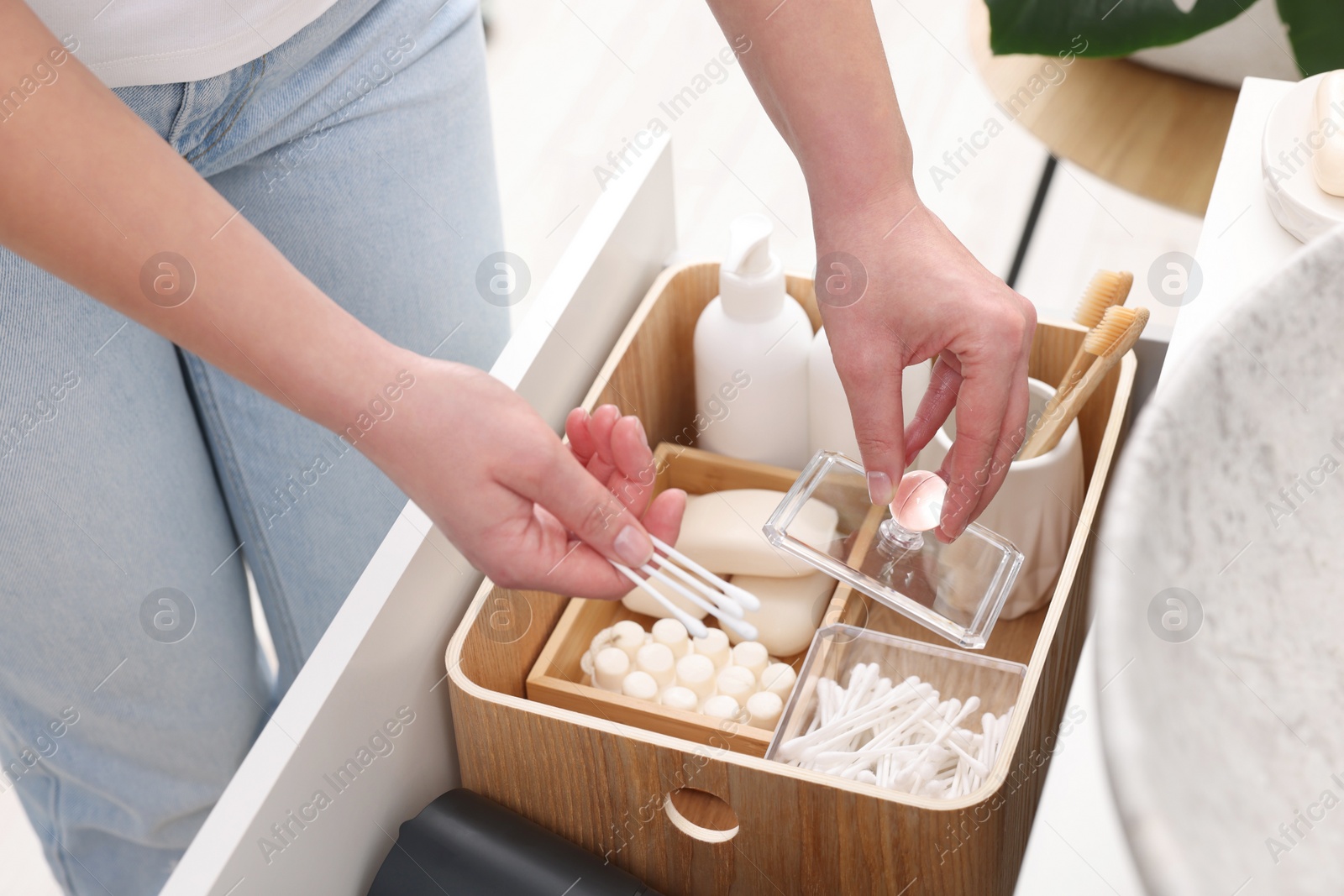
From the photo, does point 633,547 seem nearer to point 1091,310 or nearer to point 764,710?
point 764,710

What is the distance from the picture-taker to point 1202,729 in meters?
0.20

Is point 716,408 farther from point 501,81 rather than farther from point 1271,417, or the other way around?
point 501,81

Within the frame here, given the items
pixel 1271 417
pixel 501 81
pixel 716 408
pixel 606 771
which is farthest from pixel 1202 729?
pixel 501 81

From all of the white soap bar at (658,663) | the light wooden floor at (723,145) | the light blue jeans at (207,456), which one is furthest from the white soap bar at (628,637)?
the light wooden floor at (723,145)

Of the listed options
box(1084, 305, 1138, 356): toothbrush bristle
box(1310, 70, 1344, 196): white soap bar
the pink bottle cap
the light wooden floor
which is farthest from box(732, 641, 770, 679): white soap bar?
the light wooden floor

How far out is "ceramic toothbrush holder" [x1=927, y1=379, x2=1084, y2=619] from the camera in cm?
65

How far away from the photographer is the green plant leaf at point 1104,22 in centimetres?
88

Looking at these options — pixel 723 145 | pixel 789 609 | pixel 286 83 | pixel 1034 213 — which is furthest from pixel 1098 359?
pixel 723 145

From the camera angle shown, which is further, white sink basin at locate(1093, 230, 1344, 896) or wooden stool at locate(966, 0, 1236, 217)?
wooden stool at locate(966, 0, 1236, 217)

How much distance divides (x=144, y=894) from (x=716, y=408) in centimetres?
60

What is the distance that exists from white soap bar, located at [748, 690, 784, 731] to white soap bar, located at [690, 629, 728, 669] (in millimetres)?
44

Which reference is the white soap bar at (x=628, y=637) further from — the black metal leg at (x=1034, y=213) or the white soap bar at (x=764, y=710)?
the black metal leg at (x=1034, y=213)

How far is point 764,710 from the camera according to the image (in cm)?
65

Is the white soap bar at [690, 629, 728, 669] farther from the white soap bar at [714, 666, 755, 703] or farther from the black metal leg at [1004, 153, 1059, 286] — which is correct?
the black metal leg at [1004, 153, 1059, 286]
